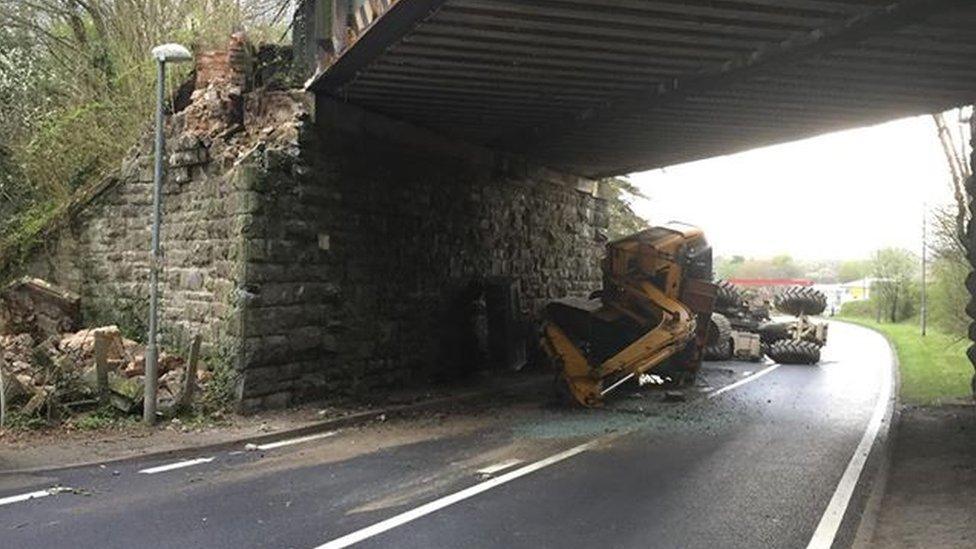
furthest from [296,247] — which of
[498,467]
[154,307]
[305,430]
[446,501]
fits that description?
[446,501]

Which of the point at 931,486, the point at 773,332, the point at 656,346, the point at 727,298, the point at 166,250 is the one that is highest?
the point at 166,250

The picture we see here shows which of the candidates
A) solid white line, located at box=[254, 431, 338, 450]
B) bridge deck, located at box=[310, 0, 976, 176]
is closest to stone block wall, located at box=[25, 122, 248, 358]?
solid white line, located at box=[254, 431, 338, 450]

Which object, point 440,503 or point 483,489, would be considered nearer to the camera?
point 440,503

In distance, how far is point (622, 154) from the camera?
17.9 meters

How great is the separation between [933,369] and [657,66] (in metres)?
13.8

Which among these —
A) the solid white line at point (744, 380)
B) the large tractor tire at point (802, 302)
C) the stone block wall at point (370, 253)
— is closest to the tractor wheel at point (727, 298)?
the large tractor tire at point (802, 302)

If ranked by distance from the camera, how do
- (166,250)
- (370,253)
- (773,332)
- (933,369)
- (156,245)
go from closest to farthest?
(156,245) → (166,250) → (370,253) → (933,369) → (773,332)

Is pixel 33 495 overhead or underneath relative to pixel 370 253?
underneath

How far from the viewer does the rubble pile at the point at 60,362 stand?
9977 mm

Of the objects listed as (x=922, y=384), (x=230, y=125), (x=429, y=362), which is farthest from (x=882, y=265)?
(x=230, y=125)

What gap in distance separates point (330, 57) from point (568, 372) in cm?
574

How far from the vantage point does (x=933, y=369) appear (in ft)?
66.3

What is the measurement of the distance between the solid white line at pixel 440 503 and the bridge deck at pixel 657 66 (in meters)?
4.58

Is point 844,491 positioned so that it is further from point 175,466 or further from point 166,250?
point 166,250
